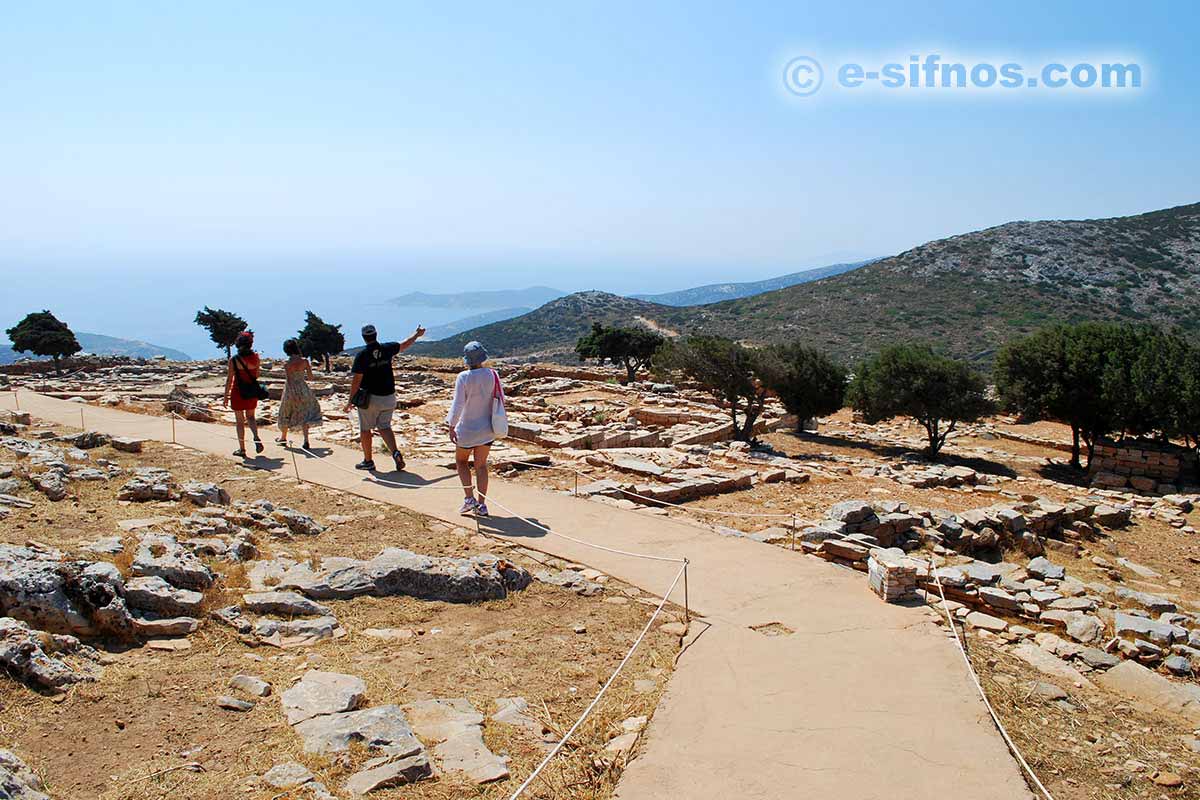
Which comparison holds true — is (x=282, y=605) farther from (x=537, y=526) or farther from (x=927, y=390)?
(x=927, y=390)

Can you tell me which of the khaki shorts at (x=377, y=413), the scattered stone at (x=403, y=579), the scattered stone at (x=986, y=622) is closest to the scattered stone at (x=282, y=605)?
the scattered stone at (x=403, y=579)

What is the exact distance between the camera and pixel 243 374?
11914mm

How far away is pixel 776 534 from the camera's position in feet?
31.0

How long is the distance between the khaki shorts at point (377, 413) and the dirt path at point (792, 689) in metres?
3.46

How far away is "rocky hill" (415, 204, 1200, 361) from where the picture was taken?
195 ft

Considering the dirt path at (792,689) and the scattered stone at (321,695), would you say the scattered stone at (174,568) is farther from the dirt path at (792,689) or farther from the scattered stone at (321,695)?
the dirt path at (792,689)

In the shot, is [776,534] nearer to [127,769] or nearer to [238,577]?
[238,577]

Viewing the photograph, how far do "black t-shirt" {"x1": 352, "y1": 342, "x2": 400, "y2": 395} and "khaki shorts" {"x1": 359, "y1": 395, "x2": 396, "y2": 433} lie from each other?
0.10m

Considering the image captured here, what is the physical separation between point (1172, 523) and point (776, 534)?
34.5 feet

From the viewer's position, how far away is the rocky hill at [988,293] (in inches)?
2341

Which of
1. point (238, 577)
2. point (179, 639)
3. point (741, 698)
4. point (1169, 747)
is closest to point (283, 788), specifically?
point (179, 639)

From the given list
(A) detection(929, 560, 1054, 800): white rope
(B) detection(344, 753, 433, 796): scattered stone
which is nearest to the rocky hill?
(A) detection(929, 560, 1054, 800): white rope

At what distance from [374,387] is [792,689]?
7.97 m

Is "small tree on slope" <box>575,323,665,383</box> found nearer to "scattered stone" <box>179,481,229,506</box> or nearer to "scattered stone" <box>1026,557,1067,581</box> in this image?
"scattered stone" <box>1026,557,1067,581</box>
